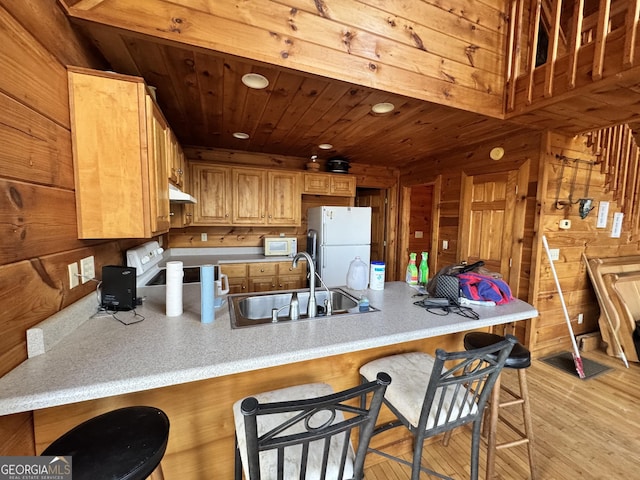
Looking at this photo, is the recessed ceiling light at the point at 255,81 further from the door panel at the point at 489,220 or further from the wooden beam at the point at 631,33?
the door panel at the point at 489,220

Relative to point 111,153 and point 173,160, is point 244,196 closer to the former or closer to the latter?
point 173,160

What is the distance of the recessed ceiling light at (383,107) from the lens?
6.80 ft

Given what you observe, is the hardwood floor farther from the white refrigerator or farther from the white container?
the white refrigerator

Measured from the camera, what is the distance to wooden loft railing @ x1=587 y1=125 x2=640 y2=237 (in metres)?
2.73

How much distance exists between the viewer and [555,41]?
1.82 metres

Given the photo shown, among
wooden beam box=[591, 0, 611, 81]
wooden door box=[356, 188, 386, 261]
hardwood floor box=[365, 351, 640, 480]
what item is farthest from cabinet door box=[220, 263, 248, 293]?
wooden beam box=[591, 0, 611, 81]

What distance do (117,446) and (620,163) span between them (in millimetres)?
4595

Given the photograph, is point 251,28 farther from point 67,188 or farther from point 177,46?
point 67,188

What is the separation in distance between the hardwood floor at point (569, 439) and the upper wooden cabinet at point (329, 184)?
9.47 feet

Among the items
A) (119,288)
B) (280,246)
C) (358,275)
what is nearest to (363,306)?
(358,275)

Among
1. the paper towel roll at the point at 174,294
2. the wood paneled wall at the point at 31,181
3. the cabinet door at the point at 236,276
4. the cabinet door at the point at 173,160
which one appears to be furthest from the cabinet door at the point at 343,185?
the wood paneled wall at the point at 31,181

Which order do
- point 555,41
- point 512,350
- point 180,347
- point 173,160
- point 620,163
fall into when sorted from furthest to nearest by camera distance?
point 620,163, point 173,160, point 555,41, point 512,350, point 180,347

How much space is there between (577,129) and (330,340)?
119 inches

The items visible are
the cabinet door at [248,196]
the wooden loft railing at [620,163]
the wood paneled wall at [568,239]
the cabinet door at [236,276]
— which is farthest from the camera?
the cabinet door at [248,196]
